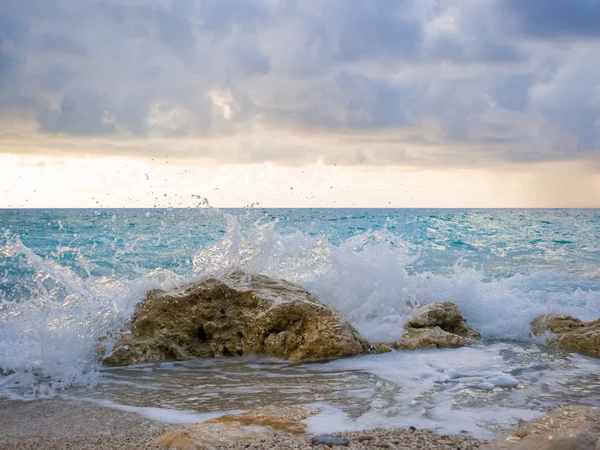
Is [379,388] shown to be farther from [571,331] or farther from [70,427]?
[571,331]

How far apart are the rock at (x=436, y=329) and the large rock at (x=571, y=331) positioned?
86 cm

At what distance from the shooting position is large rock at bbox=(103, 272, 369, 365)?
6062 millimetres

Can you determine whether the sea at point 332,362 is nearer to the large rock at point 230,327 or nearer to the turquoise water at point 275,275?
the turquoise water at point 275,275

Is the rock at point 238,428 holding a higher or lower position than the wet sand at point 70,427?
higher

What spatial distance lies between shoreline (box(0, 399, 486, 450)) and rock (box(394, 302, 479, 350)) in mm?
3007

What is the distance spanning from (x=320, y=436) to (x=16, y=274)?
37.8 feet

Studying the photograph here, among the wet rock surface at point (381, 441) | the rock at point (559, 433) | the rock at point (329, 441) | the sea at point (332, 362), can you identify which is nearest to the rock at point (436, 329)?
the sea at point (332, 362)

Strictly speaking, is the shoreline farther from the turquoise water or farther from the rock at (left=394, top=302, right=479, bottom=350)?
the rock at (left=394, top=302, right=479, bottom=350)

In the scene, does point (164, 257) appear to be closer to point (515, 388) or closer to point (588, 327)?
point (588, 327)

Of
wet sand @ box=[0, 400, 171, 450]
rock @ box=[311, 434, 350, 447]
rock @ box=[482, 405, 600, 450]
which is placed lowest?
wet sand @ box=[0, 400, 171, 450]

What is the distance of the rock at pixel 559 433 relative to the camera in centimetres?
295

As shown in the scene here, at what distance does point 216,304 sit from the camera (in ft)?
21.6

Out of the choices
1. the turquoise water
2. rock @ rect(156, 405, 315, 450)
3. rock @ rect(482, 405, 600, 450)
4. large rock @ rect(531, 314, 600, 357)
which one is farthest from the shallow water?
the turquoise water

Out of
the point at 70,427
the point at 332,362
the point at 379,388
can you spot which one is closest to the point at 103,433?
the point at 70,427
